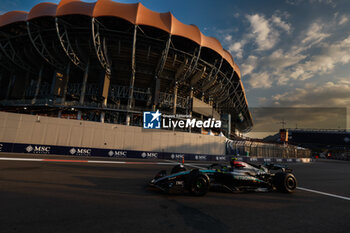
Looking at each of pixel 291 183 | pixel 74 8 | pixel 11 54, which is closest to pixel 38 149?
pixel 291 183

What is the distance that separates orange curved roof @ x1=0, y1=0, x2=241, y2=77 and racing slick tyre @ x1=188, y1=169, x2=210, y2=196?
92.8 feet

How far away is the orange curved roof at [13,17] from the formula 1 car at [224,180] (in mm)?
41223

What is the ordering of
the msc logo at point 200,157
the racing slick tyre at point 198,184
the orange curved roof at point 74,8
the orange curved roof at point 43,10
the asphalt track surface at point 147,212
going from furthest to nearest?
1. the orange curved roof at point 43,10
2. the orange curved roof at point 74,8
3. the msc logo at point 200,157
4. the racing slick tyre at point 198,184
5. the asphalt track surface at point 147,212

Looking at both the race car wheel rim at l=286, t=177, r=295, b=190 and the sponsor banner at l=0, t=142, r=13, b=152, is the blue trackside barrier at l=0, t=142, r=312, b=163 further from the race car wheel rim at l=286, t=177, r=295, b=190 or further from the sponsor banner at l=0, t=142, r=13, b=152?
the race car wheel rim at l=286, t=177, r=295, b=190

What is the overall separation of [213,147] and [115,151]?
14.3m

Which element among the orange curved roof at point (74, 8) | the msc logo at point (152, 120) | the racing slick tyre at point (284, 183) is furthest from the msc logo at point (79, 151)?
the orange curved roof at point (74, 8)

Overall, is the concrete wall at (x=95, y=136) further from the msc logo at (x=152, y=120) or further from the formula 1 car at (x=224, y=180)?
the formula 1 car at (x=224, y=180)

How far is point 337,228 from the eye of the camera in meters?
2.96

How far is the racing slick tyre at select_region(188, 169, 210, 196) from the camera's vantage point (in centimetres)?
462

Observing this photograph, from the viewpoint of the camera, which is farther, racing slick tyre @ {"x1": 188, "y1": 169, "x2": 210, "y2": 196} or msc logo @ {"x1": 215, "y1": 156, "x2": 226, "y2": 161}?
msc logo @ {"x1": 215, "y1": 156, "x2": 226, "y2": 161}

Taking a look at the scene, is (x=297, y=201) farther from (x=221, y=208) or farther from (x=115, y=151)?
(x=115, y=151)

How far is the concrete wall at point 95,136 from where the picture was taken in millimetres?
16078

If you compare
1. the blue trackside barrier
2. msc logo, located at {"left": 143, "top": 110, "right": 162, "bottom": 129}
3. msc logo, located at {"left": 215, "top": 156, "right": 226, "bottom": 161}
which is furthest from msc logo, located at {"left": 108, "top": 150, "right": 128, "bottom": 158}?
msc logo, located at {"left": 215, "top": 156, "right": 226, "bottom": 161}

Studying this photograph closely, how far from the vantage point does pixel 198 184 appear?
4.70 m
